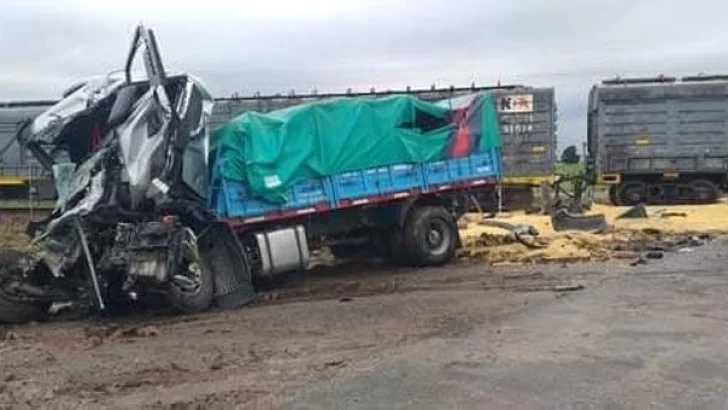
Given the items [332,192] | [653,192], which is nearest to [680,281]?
[332,192]

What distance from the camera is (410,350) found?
8.96 m

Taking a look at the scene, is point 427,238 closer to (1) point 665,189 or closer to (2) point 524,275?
(2) point 524,275

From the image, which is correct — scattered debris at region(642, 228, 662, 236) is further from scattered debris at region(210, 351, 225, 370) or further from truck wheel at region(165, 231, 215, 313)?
scattered debris at region(210, 351, 225, 370)

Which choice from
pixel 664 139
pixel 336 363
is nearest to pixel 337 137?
Answer: pixel 336 363

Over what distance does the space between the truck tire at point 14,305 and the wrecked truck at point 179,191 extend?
0.6 inches

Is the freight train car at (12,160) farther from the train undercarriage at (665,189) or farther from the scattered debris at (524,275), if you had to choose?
the scattered debris at (524,275)

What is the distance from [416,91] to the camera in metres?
31.1

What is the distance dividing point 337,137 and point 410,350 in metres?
6.51

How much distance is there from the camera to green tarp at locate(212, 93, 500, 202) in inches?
534

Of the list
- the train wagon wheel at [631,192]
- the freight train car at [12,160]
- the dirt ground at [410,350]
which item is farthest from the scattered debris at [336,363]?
the train wagon wheel at [631,192]

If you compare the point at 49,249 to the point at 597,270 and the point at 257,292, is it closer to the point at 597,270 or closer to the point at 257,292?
the point at 257,292

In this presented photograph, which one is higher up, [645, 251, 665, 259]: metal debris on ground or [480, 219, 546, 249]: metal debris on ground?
[480, 219, 546, 249]: metal debris on ground

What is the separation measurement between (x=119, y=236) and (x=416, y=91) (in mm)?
19733

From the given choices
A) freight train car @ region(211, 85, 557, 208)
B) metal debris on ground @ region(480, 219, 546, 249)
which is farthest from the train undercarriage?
metal debris on ground @ region(480, 219, 546, 249)
